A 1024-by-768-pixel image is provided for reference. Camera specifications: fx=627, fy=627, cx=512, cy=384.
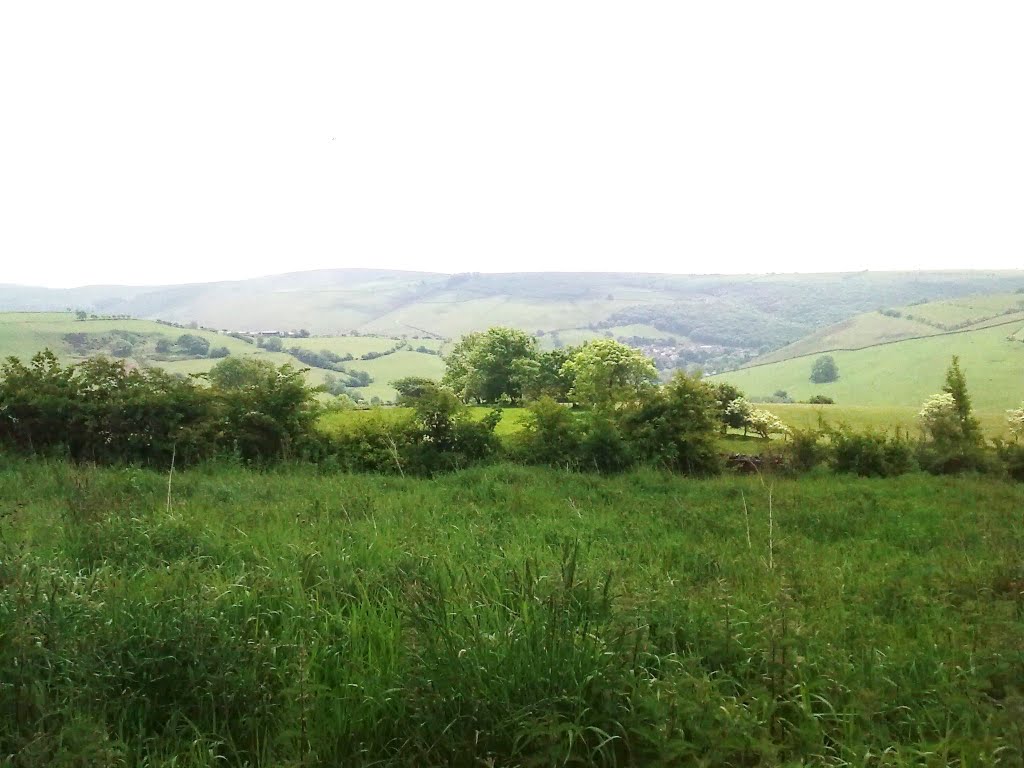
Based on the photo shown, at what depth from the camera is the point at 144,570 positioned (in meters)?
4.30

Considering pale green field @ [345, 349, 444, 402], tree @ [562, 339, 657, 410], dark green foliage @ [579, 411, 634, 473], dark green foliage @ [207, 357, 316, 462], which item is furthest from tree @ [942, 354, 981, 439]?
pale green field @ [345, 349, 444, 402]

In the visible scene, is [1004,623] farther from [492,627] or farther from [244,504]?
[244,504]

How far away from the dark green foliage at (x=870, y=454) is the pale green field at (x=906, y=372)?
2617cm

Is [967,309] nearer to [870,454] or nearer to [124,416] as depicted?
[870,454]

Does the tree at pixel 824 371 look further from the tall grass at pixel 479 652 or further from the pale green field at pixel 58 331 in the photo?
the tall grass at pixel 479 652

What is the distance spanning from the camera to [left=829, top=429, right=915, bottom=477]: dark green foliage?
12891 millimetres

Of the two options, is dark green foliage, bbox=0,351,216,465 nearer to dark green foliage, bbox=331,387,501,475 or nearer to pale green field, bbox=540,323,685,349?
dark green foliage, bbox=331,387,501,475

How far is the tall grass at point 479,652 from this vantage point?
8.25 ft

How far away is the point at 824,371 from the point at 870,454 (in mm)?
62172

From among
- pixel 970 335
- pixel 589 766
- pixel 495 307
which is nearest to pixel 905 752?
pixel 589 766

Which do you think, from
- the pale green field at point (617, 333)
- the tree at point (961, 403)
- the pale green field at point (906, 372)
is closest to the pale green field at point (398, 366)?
the pale green field at point (906, 372)

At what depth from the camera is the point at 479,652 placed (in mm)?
2785

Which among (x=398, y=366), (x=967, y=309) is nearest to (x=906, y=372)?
(x=398, y=366)

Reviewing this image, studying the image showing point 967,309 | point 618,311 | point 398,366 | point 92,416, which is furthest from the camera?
point 618,311
